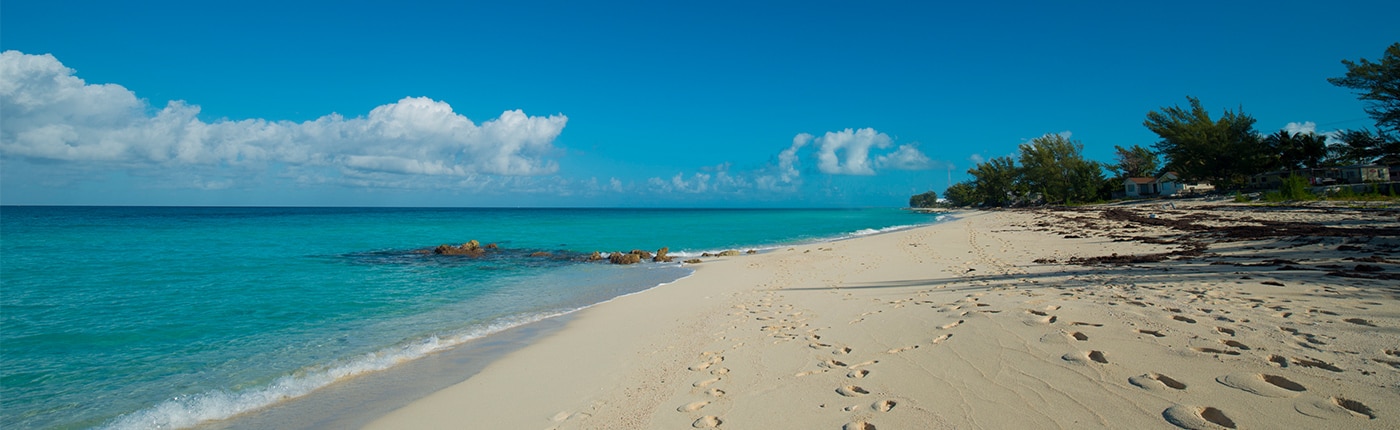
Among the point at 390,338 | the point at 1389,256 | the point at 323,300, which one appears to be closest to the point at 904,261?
the point at 1389,256

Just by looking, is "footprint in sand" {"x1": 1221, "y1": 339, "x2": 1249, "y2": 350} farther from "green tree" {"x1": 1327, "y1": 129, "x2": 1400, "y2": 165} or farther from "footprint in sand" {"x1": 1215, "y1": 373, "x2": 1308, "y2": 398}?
"green tree" {"x1": 1327, "y1": 129, "x2": 1400, "y2": 165}

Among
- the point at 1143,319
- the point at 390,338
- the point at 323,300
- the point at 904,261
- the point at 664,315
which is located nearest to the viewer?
the point at 1143,319

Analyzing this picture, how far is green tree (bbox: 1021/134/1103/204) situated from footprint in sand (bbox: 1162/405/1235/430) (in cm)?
7229

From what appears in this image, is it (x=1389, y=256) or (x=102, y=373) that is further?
(x=1389, y=256)

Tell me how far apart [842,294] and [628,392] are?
5.51m

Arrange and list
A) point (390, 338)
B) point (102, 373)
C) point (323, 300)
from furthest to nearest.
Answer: point (323, 300) < point (390, 338) < point (102, 373)

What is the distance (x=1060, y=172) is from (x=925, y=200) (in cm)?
8851

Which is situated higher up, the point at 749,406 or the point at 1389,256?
the point at 1389,256

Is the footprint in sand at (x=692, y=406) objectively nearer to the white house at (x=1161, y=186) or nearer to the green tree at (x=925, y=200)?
the white house at (x=1161, y=186)

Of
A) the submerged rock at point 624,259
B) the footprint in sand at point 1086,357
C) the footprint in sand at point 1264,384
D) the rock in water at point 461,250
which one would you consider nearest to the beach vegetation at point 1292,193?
the submerged rock at point 624,259

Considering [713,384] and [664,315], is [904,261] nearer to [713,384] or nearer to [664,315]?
[664,315]

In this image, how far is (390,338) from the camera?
8281 mm

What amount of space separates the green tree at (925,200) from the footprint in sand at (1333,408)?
493 feet

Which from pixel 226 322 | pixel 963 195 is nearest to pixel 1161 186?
pixel 963 195
